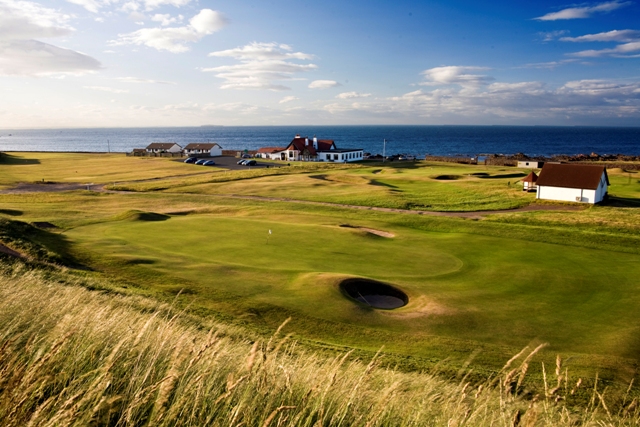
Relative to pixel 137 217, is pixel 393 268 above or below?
below

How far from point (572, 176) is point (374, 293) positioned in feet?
134

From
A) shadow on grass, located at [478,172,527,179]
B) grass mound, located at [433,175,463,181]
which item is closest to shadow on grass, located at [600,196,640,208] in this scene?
shadow on grass, located at [478,172,527,179]

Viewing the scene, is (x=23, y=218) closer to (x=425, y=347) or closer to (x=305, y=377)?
(x=425, y=347)

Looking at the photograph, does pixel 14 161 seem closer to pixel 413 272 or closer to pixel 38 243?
pixel 38 243

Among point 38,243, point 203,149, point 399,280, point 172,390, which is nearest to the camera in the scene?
point 172,390

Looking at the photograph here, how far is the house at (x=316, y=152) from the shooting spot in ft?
379

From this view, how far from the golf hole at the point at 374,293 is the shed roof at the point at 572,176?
128ft

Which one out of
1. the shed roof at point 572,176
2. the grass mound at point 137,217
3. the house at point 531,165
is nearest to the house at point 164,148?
the house at point 531,165

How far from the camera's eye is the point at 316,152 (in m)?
118

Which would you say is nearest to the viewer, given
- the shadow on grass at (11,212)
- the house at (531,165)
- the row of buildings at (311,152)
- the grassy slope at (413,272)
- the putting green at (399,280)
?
the grassy slope at (413,272)

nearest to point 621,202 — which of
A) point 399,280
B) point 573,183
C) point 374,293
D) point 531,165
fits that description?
point 573,183

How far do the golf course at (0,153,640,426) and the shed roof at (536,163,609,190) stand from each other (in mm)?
2406

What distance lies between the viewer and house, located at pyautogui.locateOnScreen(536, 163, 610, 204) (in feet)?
167

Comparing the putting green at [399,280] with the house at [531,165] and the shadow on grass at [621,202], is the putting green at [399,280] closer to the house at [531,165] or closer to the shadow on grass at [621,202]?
the shadow on grass at [621,202]
